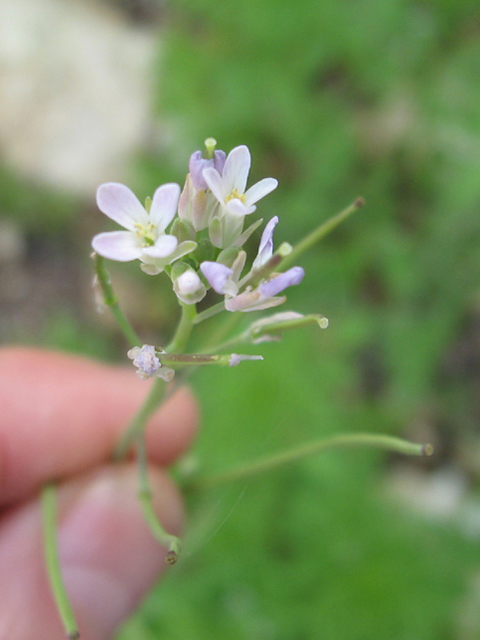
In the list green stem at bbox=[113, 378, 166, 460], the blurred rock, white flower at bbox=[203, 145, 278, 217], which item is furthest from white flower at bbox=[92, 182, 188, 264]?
the blurred rock

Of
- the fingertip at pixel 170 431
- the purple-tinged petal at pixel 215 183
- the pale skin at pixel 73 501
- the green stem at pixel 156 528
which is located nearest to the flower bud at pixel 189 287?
the purple-tinged petal at pixel 215 183

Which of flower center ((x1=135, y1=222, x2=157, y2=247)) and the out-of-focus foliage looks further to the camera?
the out-of-focus foliage

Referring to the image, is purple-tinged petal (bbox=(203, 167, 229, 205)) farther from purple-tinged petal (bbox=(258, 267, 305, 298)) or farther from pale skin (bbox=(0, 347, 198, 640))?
pale skin (bbox=(0, 347, 198, 640))

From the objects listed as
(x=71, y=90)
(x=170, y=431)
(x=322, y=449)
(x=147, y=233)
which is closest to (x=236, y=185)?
(x=147, y=233)

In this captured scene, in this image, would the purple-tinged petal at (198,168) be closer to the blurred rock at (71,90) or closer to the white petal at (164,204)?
the white petal at (164,204)

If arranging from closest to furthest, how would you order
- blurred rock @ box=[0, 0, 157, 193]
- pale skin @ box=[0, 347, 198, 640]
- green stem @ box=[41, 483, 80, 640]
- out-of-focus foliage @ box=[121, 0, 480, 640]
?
green stem @ box=[41, 483, 80, 640] → pale skin @ box=[0, 347, 198, 640] → out-of-focus foliage @ box=[121, 0, 480, 640] → blurred rock @ box=[0, 0, 157, 193]

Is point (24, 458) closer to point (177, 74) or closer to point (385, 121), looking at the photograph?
point (177, 74)

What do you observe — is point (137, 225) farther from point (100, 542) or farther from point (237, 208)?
point (100, 542)

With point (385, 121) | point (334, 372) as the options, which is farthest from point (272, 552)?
point (385, 121)

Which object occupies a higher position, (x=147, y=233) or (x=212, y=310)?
(x=147, y=233)
